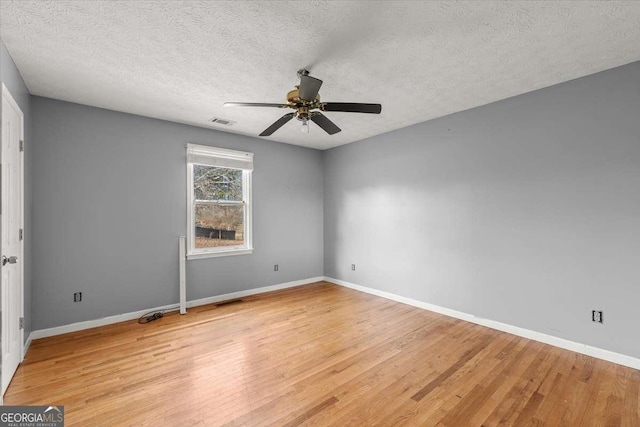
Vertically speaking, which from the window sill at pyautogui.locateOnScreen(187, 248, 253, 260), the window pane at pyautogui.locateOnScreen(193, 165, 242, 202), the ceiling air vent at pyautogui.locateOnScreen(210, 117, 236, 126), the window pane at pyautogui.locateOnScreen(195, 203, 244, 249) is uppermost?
the ceiling air vent at pyautogui.locateOnScreen(210, 117, 236, 126)

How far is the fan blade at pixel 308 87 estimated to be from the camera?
2.04 metres

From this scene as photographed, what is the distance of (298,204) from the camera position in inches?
205

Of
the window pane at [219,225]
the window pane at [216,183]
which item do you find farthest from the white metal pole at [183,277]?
the window pane at [216,183]

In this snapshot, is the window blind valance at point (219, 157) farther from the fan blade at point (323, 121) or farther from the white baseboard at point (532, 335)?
the white baseboard at point (532, 335)

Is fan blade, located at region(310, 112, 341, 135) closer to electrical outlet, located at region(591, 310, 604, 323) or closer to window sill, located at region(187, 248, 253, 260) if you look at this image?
window sill, located at region(187, 248, 253, 260)

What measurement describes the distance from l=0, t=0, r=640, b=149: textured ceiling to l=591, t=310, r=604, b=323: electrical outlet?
7.34ft

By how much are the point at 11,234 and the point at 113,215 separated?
3.89ft

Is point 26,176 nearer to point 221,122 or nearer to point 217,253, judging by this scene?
point 221,122

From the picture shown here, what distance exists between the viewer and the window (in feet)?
13.3

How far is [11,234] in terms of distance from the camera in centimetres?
225

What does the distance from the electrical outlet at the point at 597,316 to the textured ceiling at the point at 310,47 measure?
2.24 meters

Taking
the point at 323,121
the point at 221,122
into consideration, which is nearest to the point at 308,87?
the point at 323,121

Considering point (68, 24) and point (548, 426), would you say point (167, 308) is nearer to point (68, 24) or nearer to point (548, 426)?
point (68, 24)

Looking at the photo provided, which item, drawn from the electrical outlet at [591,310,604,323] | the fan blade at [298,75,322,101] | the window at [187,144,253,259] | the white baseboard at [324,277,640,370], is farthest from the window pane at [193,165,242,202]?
the electrical outlet at [591,310,604,323]
